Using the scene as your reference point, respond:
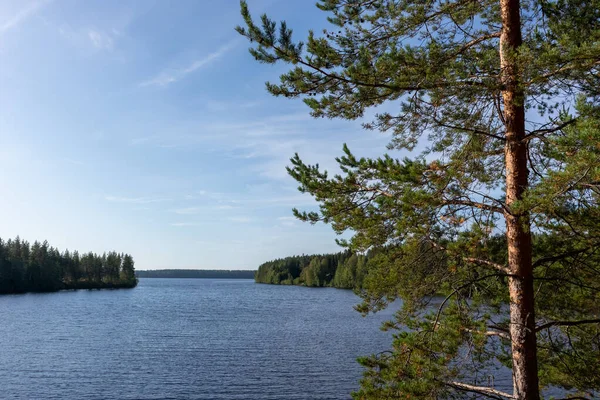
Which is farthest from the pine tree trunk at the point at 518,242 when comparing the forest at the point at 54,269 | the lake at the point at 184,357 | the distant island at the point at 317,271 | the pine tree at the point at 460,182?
the forest at the point at 54,269

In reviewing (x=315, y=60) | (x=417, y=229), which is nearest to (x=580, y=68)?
(x=417, y=229)

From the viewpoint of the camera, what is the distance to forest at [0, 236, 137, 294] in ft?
292

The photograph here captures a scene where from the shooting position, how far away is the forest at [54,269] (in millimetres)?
89125

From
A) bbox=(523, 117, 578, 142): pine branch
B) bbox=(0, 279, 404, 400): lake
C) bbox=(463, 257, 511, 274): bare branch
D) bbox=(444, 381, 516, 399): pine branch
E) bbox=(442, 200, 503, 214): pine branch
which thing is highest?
bbox=(523, 117, 578, 142): pine branch

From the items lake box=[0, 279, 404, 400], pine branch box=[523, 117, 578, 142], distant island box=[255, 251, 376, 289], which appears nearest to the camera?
pine branch box=[523, 117, 578, 142]

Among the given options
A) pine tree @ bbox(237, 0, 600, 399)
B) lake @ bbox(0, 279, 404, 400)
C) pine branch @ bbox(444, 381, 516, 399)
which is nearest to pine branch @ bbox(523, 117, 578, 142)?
pine tree @ bbox(237, 0, 600, 399)

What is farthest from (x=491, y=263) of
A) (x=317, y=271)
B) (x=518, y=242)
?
(x=317, y=271)

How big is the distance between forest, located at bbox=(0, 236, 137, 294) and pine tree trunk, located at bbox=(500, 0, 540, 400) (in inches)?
3919

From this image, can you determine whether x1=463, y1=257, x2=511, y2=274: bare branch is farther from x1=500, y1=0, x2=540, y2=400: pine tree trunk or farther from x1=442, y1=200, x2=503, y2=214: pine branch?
x1=442, y1=200, x2=503, y2=214: pine branch

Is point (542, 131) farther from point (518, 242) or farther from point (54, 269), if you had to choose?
point (54, 269)

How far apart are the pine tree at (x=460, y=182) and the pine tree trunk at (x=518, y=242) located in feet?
0.06

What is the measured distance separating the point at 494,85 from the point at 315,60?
2420mm

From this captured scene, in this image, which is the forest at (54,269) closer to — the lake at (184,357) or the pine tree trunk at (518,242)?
the lake at (184,357)

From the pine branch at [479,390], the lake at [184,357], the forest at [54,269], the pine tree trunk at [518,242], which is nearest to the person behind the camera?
the pine tree trunk at [518,242]
